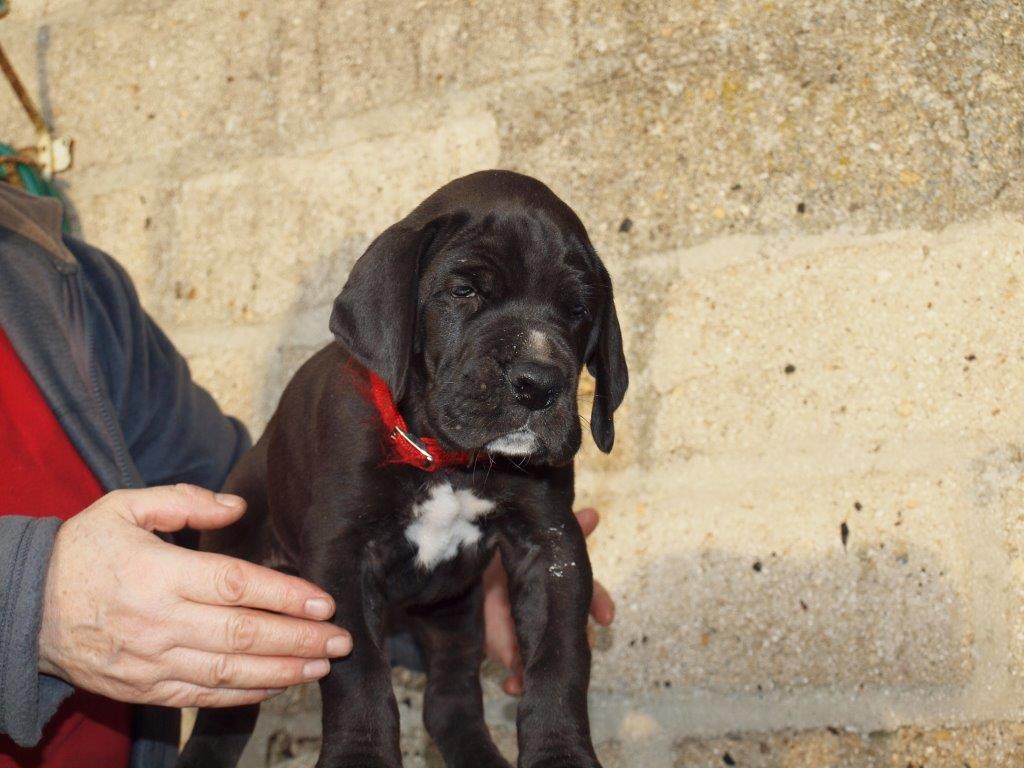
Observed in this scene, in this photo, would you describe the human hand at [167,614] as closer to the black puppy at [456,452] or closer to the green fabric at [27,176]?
the black puppy at [456,452]

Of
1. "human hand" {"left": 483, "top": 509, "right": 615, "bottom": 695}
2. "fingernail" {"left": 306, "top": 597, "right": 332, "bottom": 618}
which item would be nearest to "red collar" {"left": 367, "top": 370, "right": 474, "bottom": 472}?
"fingernail" {"left": 306, "top": 597, "right": 332, "bottom": 618}

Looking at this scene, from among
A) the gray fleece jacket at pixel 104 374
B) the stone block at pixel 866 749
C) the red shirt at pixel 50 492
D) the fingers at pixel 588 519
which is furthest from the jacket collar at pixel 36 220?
the stone block at pixel 866 749

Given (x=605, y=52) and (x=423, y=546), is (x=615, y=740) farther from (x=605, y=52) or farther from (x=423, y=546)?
(x=605, y=52)

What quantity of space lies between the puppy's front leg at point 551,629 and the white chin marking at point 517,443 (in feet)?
0.60

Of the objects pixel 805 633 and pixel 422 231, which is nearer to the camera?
pixel 422 231

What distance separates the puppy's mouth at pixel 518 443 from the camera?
178 centimetres

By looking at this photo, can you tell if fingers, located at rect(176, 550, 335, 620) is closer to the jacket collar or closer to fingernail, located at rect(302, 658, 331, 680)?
fingernail, located at rect(302, 658, 331, 680)

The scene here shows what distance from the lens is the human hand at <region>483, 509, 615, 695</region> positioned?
2.30m

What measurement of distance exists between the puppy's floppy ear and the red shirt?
0.74 meters

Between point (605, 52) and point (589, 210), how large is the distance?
41 cm

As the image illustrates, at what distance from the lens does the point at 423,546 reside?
1942 mm

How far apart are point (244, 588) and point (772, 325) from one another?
1.38 meters

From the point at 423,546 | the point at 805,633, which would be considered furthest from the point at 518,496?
the point at 805,633

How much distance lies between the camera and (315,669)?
1651 millimetres
